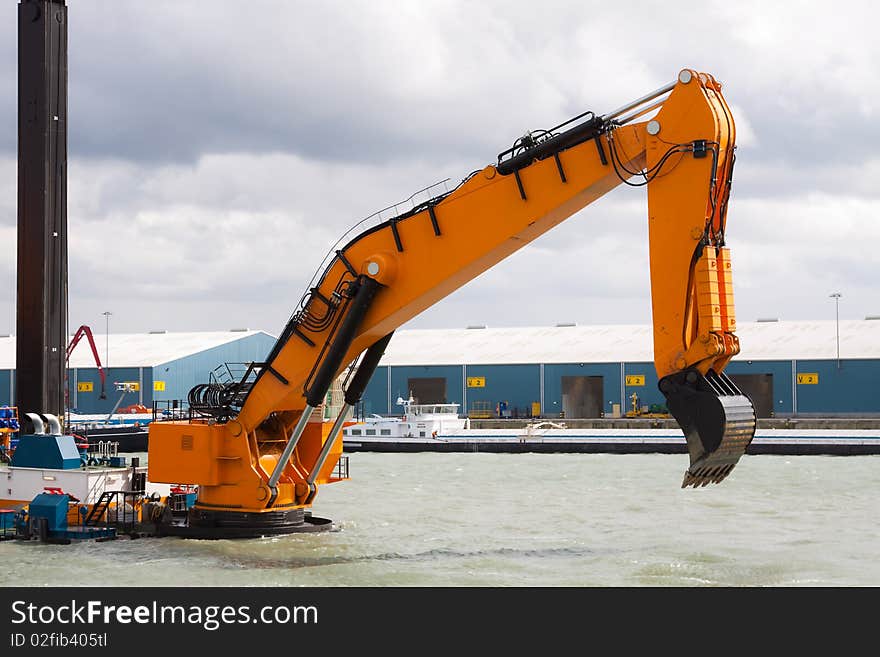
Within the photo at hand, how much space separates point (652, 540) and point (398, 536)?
14.4 feet

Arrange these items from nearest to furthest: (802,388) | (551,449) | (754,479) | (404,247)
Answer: (404,247) < (754,479) < (551,449) < (802,388)

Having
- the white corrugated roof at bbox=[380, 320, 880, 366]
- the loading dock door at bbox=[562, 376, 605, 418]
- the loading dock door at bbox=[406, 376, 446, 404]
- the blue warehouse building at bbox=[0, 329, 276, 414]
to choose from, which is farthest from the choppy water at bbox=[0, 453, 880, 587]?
the loading dock door at bbox=[406, 376, 446, 404]

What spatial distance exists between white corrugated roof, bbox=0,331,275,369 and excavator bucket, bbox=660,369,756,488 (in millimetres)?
52903

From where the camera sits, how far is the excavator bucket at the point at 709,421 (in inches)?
496

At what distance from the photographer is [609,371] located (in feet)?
198

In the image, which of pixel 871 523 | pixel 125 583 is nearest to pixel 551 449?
pixel 871 523

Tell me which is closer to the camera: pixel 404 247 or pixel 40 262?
pixel 404 247

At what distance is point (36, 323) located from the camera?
2280 centimetres

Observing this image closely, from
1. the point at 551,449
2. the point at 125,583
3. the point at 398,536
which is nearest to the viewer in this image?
the point at 125,583

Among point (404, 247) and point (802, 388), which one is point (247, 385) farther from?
point (802, 388)

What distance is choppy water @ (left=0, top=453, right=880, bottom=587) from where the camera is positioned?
14.7 m

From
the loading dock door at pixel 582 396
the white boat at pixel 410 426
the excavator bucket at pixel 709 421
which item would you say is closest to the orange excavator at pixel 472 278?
the excavator bucket at pixel 709 421

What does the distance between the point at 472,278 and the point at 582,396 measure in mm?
50589

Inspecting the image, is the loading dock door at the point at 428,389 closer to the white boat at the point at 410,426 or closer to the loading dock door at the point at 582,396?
the loading dock door at the point at 582,396
